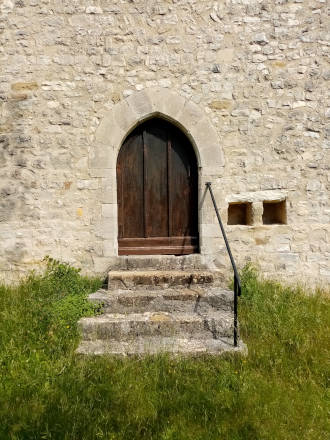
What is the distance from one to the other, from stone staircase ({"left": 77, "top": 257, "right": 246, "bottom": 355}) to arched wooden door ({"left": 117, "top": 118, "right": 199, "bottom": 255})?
1.20ft

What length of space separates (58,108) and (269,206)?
315cm

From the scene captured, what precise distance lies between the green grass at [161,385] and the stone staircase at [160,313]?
155 millimetres

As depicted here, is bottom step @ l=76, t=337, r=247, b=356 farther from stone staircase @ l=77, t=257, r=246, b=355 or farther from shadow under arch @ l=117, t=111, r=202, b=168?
shadow under arch @ l=117, t=111, r=202, b=168

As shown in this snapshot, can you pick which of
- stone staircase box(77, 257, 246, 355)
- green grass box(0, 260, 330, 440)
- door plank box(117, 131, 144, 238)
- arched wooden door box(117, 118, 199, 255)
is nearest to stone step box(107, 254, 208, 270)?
stone staircase box(77, 257, 246, 355)

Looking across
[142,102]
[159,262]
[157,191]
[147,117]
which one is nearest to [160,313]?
[159,262]

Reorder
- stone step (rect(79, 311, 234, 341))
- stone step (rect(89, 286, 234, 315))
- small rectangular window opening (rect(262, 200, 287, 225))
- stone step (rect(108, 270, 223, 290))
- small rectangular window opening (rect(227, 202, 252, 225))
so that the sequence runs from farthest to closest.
Answer: small rectangular window opening (rect(227, 202, 252, 225))
small rectangular window opening (rect(262, 200, 287, 225))
stone step (rect(108, 270, 223, 290))
stone step (rect(89, 286, 234, 315))
stone step (rect(79, 311, 234, 341))

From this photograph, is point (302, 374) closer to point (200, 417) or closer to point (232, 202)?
point (200, 417)

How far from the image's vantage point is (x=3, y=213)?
421 cm

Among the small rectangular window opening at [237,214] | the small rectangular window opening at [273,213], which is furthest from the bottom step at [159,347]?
the small rectangular window opening at [273,213]

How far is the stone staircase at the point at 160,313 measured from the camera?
2.98 m

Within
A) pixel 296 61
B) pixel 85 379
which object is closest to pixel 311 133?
pixel 296 61

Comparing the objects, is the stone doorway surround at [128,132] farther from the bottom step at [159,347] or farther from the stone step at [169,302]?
the bottom step at [159,347]

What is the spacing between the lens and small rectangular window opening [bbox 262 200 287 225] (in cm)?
438

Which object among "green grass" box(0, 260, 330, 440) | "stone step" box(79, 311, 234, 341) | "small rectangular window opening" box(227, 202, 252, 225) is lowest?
"green grass" box(0, 260, 330, 440)
